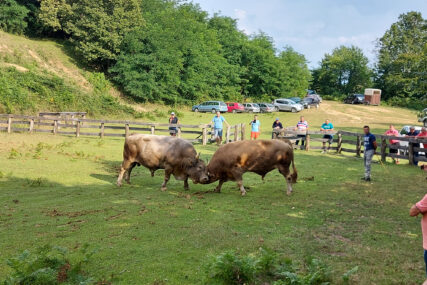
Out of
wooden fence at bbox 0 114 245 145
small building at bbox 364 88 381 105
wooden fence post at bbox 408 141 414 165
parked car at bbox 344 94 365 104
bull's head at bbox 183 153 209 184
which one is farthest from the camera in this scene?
parked car at bbox 344 94 365 104

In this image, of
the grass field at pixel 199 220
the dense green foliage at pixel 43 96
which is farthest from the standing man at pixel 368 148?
the dense green foliage at pixel 43 96

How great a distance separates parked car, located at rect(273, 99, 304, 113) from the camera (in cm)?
4819

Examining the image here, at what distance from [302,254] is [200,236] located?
1.89 meters

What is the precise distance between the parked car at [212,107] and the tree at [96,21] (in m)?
11.2

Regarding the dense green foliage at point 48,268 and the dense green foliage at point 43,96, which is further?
the dense green foliage at point 43,96

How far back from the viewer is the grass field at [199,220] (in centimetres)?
639

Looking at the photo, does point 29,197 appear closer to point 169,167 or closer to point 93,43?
point 169,167

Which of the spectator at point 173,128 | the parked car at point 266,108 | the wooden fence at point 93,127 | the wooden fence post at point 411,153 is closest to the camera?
the wooden fence post at point 411,153

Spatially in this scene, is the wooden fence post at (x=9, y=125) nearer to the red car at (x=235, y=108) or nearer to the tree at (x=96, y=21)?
the tree at (x=96, y=21)

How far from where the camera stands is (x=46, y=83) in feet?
116

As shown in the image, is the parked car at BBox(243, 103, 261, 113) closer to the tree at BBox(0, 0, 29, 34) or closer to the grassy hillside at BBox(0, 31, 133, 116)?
the grassy hillside at BBox(0, 31, 133, 116)

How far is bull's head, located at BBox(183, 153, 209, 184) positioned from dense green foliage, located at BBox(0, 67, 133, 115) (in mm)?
22125

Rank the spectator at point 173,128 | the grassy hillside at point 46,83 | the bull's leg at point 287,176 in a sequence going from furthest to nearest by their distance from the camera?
the grassy hillside at point 46,83, the spectator at point 173,128, the bull's leg at point 287,176

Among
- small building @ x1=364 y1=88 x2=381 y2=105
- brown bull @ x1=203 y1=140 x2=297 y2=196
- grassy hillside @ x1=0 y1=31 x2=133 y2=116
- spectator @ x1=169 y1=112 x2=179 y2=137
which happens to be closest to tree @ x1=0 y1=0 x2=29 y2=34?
grassy hillside @ x1=0 y1=31 x2=133 y2=116
